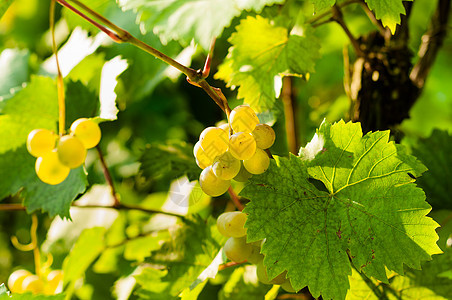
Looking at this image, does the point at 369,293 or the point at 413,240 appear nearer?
the point at 413,240

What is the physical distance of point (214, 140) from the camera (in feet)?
2.18

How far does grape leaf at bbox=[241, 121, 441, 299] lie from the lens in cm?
64

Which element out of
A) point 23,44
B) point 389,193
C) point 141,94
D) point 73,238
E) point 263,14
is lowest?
point 73,238

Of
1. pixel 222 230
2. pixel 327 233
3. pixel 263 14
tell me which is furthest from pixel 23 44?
pixel 327 233

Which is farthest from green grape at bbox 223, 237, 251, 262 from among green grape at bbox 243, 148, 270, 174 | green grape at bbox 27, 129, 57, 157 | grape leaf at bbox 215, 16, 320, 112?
green grape at bbox 27, 129, 57, 157

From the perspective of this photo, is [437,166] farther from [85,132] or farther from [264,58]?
[85,132]

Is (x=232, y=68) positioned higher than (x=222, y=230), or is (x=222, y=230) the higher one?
(x=232, y=68)

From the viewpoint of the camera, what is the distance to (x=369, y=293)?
76 centimetres

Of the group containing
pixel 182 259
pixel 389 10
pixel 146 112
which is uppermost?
pixel 389 10

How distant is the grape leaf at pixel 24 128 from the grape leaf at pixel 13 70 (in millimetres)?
269

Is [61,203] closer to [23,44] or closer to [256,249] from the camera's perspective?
[256,249]

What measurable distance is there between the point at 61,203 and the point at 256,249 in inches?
16.8

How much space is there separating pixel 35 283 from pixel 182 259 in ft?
1.12

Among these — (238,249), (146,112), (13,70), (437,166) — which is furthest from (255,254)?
(146,112)
